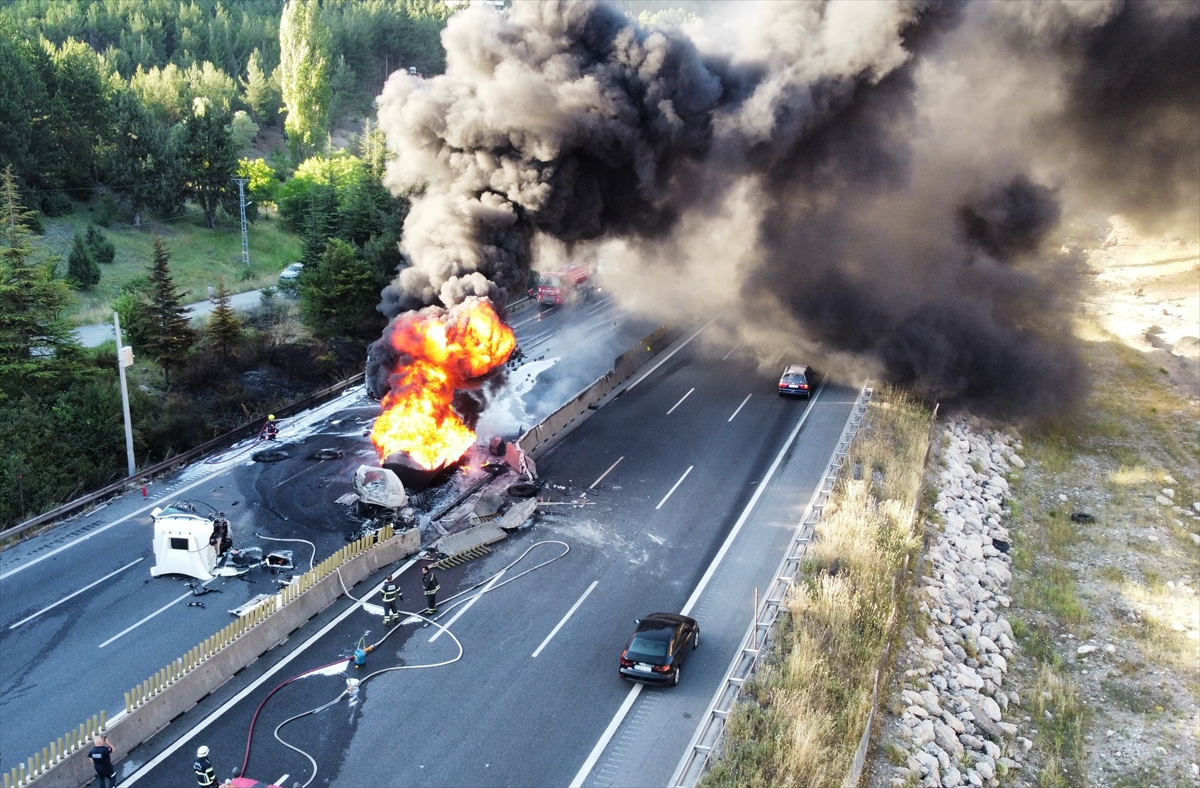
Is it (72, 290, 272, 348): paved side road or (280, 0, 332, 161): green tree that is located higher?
(280, 0, 332, 161): green tree

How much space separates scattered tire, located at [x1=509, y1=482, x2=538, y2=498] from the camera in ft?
82.9

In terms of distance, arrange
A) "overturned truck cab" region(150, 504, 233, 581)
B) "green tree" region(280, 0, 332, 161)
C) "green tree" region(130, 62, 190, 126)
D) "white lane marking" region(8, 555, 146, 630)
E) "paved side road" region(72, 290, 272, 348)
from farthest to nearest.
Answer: "green tree" region(280, 0, 332, 161), "green tree" region(130, 62, 190, 126), "paved side road" region(72, 290, 272, 348), "overturned truck cab" region(150, 504, 233, 581), "white lane marking" region(8, 555, 146, 630)

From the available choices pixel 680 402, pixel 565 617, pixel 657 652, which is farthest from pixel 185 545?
pixel 680 402

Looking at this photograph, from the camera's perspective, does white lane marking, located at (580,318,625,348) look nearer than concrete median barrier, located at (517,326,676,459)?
No

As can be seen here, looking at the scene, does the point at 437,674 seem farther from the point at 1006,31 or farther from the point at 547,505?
the point at 1006,31

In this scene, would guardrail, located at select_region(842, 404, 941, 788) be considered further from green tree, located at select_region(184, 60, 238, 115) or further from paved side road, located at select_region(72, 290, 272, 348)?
green tree, located at select_region(184, 60, 238, 115)

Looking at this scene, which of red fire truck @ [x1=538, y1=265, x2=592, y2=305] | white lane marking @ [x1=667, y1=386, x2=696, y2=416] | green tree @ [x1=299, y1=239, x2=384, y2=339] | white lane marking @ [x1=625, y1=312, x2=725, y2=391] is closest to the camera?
white lane marking @ [x1=667, y1=386, x2=696, y2=416]

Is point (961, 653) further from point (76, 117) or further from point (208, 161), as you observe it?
point (76, 117)

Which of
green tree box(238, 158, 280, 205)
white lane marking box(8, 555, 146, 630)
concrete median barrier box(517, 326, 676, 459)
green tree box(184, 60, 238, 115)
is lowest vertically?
white lane marking box(8, 555, 146, 630)

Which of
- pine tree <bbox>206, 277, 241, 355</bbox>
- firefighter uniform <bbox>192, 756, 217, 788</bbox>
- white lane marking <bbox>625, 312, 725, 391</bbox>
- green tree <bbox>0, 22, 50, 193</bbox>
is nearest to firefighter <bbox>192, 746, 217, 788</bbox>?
firefighter uniform <bbox>192, 756, 217, 788</bbox>

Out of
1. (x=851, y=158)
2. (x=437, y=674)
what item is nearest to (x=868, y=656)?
(x=437, y=674)

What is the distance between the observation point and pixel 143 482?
26797 mm

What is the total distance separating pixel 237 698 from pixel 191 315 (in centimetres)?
2912

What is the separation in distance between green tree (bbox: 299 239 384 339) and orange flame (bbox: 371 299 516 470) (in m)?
15.9
